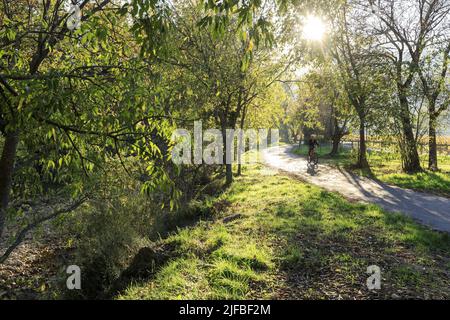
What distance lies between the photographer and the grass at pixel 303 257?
18.0 ft

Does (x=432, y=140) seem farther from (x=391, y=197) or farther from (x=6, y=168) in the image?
(x=6, y=168)

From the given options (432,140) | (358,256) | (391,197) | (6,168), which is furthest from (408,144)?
(6,168)

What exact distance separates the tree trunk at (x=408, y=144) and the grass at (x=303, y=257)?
324 inches

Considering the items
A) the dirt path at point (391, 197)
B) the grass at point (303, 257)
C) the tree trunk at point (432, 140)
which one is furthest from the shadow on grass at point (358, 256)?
the tree trunk at point (432, 140)

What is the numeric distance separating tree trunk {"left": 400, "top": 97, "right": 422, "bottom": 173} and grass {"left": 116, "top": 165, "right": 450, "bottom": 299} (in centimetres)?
824

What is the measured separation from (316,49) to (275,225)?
11276 mm

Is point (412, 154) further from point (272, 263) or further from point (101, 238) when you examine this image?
point (101, 238)

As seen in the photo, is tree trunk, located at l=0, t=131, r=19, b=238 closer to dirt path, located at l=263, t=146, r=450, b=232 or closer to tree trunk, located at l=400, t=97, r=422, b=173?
dirt path, located at l=263, t=146, r=450, b=232

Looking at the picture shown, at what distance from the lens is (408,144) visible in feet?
55.9

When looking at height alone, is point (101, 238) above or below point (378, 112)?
below

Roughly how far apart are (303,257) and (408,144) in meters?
13.4
